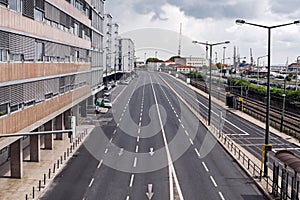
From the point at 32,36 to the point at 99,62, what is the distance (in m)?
42.4

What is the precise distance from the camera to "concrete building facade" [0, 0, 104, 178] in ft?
81.7

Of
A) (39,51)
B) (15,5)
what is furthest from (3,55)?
(39,51)

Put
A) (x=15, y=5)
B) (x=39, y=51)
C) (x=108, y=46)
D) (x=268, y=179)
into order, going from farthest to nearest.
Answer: (x=108, y=46) < (x=39, y=51) < (x=268, y=179) < (x=15, y=5)

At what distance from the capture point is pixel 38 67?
104 ft

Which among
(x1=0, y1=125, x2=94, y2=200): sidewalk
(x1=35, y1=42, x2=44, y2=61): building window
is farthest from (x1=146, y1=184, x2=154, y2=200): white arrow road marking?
(x1=35, y1=42, x2=44, y2=61): building window

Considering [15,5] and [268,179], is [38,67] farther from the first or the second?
[268,179]

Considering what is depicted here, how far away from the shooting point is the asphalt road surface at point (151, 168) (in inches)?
1042

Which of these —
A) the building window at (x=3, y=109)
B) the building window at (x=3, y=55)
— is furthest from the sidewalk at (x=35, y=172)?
the building window at (x=3, y=55)

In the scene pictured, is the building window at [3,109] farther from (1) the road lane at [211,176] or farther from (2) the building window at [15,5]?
(1) the road lane at [211,176]

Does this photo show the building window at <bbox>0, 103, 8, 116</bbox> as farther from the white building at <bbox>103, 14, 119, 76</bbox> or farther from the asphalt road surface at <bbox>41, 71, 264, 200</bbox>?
the white building at <bbox>103, 14, 119, 76</bbox>

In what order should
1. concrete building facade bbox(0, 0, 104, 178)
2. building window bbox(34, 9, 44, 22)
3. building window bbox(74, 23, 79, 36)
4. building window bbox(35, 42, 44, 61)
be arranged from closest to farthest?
concrete building facade bbox(0, 0, 104, 178), building window bbox(34, 9, 44, 22), building window bbox(35, 42, 44, 61), building window bbox(74, 23, 79, 36)

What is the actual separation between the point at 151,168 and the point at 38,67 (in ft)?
36.8

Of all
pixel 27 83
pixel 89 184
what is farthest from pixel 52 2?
pixel 89 184

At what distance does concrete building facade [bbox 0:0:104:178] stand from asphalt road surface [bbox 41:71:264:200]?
4.14 meters
